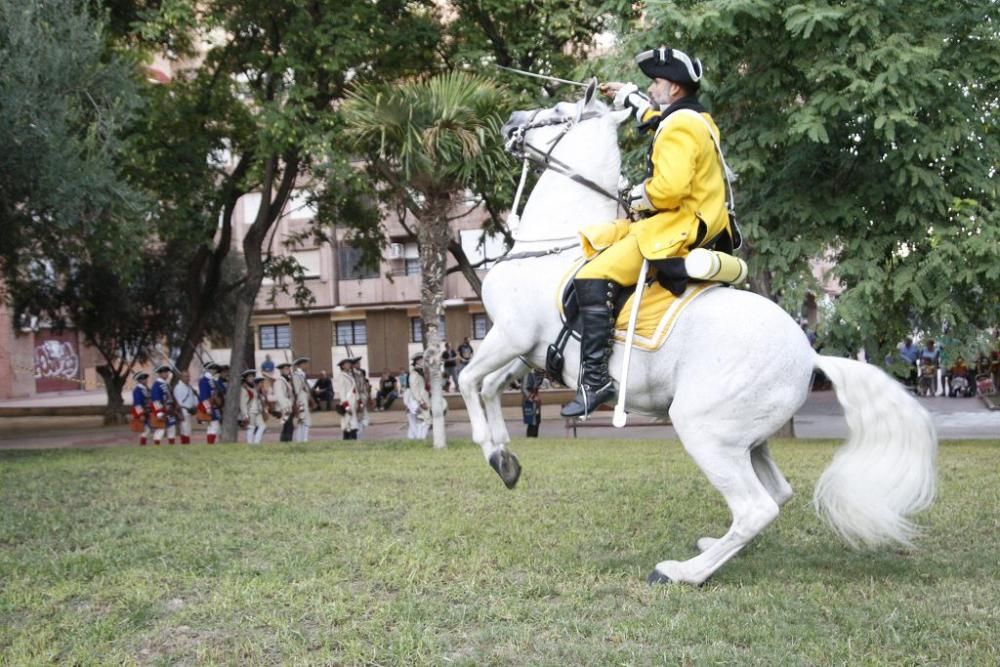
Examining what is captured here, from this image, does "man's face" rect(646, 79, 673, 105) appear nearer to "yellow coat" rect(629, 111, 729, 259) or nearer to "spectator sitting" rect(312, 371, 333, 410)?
"yellow coat" rect(629, 111, 729, 259)

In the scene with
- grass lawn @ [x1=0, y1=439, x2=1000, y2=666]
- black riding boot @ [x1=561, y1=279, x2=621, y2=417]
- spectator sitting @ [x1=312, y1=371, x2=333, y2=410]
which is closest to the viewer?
grass lawn @ [x1=0, y1=439, x2=1000, y2=666]

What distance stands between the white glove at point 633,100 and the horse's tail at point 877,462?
1987 mm

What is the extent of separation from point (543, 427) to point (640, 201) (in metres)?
21.6

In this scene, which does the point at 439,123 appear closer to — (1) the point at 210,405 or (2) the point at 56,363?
(1) the point at 210,405

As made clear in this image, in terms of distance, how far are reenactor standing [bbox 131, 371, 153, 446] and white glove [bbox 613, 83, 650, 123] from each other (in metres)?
18.7

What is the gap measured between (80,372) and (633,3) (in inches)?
2075

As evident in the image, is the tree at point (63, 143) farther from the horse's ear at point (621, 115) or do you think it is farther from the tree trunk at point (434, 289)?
the horse's ear at point (621, 115)

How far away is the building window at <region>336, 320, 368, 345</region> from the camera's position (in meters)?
55.8

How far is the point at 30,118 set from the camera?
16266 millimetres

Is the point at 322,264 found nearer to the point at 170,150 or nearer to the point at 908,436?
the point at 170,150

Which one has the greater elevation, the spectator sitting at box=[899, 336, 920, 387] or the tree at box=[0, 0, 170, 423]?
the tree at box=[0, 0, 170, 423]

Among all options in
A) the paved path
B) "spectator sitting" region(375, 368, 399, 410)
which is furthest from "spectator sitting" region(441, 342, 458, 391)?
"spectator sitting" region(375, 368, 399, 410)

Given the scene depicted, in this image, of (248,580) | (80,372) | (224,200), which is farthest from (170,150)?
(80,372)

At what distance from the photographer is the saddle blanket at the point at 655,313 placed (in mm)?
6473
